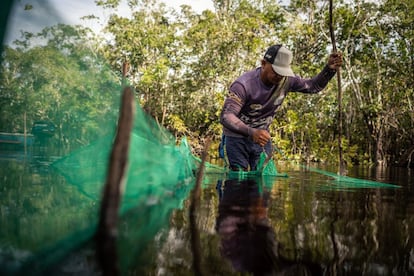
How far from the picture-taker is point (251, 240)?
1.82 metres

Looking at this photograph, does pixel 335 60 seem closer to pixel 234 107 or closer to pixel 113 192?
pixel 234 107

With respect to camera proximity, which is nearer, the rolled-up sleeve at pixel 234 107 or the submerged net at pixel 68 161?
the submerged net at pixel 68 161

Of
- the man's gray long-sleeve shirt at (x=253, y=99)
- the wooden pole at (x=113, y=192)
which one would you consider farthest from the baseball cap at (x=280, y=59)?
the wooden pole at (x=113, y=192)

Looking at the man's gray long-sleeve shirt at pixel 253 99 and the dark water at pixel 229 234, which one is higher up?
the man's gray long-sleeve shirt at pixel 253 99

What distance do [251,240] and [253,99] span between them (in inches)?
124

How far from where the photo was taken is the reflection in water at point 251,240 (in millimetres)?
1428

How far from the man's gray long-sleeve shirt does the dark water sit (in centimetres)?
140

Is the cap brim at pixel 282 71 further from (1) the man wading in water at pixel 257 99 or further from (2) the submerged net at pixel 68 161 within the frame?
(2) the submerged net at pixel 68 161

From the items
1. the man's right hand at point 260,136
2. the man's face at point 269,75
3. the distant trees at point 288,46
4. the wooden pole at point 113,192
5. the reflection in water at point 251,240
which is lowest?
the reflection in water at point 251,240

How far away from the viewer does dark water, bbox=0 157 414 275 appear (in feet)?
4.66

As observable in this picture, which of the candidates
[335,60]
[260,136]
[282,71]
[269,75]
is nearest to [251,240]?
[260,136]

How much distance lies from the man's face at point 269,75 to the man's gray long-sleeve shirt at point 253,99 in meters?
0.06

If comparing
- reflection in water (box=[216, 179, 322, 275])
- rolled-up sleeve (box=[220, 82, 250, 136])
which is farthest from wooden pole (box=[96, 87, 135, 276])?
rolled-up sleeve (box=[220, 82, 250, 136])

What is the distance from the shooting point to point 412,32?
52.3 ft
